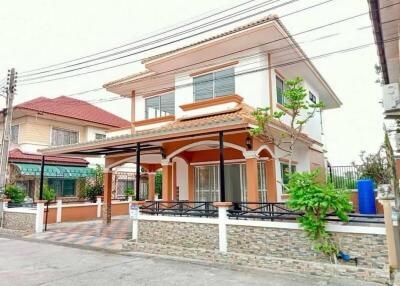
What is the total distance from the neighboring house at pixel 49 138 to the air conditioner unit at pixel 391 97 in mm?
19065

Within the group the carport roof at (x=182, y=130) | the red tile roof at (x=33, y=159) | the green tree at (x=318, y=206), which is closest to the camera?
the green tree at (x=318, y=206)

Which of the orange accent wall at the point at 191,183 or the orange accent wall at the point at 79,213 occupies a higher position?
the orange accent wall at the point at 191,183

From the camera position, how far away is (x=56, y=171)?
20.9 metres

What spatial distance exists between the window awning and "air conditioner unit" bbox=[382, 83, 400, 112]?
62.5 feet

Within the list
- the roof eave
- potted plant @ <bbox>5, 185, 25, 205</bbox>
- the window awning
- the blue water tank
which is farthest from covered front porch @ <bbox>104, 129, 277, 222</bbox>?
the window awning

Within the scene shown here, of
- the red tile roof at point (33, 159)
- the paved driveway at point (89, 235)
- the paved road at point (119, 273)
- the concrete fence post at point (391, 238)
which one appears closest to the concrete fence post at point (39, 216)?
the paved driveway at point (89, 235)

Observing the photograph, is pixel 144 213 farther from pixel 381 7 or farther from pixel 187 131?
pixel 381 7

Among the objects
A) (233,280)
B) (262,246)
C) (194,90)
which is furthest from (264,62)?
(233,280)

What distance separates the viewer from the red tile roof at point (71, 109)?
71.8ft

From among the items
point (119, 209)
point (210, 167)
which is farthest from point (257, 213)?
point (119, 209)

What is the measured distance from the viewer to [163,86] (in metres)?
15.2

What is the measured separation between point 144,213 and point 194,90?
560 centimetres

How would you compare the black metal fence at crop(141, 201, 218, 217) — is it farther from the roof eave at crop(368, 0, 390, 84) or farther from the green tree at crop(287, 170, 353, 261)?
the roof eave at crop(368, 0, 390, 84)

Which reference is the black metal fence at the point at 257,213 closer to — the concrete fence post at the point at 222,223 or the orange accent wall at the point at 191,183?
the concrete fence post at the point at 222,223
